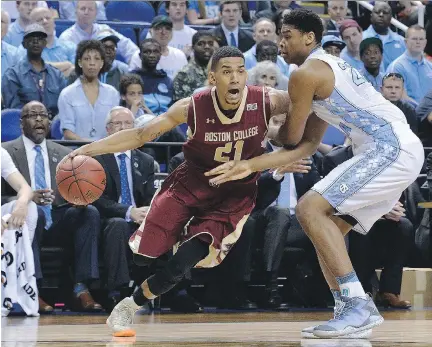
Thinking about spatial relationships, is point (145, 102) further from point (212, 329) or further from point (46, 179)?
point (212, 329)

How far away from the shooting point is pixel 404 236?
8555 mm

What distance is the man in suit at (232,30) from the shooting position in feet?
37.5

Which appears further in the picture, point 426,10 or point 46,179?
point 426,10

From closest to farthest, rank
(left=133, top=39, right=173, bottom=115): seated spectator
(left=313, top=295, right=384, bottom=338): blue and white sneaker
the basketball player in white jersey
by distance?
(left=313, top=295, right=384, bottom=338): blue and white sneaker → the basketball player in white jersey → (left=133, top=39, right=173, bottom=115): seated spectator

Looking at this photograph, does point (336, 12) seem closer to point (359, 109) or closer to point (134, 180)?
point (134, 180)

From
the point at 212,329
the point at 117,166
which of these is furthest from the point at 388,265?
the point at 212,329

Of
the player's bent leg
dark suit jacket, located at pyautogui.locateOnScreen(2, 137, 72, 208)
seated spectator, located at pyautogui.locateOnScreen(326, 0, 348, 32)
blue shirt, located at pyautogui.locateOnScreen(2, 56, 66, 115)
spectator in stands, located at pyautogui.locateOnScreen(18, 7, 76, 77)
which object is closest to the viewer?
the player's bent leg

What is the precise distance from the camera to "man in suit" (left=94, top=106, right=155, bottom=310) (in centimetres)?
804

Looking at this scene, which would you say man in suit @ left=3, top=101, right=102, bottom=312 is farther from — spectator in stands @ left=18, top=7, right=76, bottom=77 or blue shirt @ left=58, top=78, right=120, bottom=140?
spectator in stands @ left=18, top=7, right=76, bottom=77

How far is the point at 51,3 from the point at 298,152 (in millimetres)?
7580

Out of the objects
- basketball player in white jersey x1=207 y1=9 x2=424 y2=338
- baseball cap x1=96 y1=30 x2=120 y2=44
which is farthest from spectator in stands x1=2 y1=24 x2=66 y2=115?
basketball player in white jersey x1=207 y1=9 x2=424 y2=338

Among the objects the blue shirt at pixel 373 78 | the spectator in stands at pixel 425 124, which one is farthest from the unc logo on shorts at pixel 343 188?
the blue shirt at pixel 373 78

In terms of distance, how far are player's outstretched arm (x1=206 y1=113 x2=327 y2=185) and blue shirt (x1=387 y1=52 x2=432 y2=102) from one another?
570cm

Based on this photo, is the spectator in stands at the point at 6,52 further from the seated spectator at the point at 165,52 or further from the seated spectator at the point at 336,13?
the seated spectator at the point at 336,13
